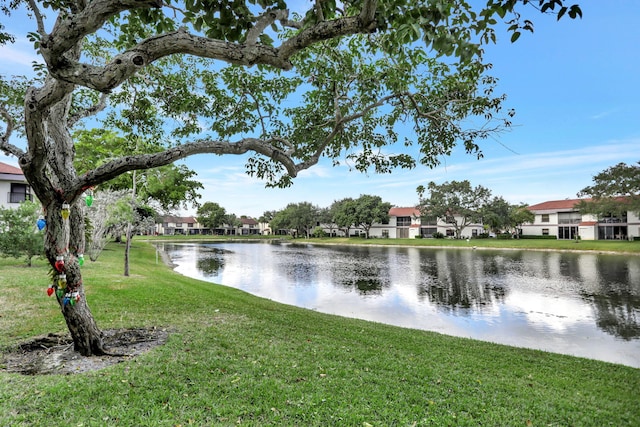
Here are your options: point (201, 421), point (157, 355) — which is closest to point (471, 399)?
point (201, 421)

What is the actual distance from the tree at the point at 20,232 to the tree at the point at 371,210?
53404mm

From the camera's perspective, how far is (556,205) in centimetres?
5656

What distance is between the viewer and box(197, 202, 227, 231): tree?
8688cm

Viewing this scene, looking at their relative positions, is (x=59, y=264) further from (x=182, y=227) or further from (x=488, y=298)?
(x=182, y=227)

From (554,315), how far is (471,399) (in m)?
9.35

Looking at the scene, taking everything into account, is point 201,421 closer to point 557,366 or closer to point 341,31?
point 341,31

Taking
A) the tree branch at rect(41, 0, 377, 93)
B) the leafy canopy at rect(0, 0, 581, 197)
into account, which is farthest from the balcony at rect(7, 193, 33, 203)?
the tree branch at rect(41, 0, 377, 93)

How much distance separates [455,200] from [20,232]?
5337 centimetres

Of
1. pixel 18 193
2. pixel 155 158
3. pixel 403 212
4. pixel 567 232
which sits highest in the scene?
pixel 403 212

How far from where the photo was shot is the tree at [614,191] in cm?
3612

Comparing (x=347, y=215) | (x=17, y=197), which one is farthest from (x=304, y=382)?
(x=347, y=215)

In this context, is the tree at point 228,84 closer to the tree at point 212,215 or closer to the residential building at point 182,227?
the tree at point 212,215

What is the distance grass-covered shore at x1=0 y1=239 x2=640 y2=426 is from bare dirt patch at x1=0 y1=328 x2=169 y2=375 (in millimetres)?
301

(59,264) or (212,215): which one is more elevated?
(212,215)
